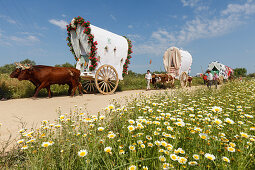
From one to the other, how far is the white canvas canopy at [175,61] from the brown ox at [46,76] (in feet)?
28.6

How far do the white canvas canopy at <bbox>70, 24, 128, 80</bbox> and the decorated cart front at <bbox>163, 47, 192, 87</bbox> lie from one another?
5289 millimetres

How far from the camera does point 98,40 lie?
25.0 feet

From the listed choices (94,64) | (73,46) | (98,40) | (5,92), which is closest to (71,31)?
(73,46)

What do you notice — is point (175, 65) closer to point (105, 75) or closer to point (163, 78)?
point (163, 78)

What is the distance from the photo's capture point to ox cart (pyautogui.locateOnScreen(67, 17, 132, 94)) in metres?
7.43

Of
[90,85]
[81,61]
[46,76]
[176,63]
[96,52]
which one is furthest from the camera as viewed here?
[176,63]

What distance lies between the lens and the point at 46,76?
641 centimetres

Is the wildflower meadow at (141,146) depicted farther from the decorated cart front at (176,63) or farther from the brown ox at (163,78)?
the decorated cart front at (176,63)

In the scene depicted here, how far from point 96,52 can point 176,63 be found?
762cm

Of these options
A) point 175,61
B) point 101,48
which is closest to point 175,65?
point 175,61

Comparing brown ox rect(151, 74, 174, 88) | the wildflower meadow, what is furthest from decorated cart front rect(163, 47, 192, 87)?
the wildflower meadow

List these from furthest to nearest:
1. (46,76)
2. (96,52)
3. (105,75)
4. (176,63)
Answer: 1. (176,63)
2. (105,75)
3. (96,52)
4. (46,76)

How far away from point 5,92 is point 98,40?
5.35 m

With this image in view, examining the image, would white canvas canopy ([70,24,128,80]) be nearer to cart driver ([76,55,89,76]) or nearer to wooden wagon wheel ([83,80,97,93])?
cart driver ([76,55,89,76])
